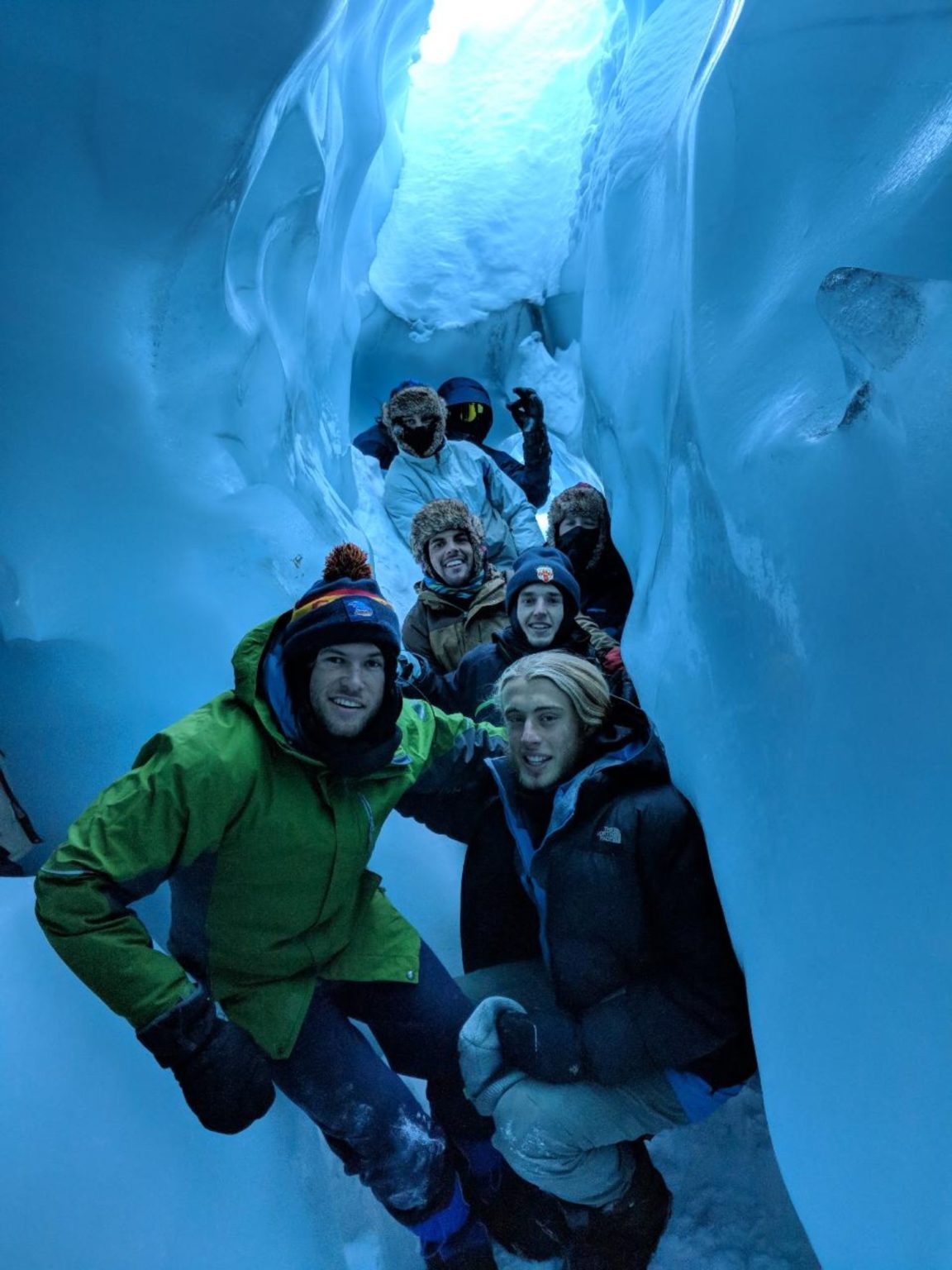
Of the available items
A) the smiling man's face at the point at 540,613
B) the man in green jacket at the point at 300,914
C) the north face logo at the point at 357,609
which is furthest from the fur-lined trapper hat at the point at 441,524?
the north face logo at the point at 357,609

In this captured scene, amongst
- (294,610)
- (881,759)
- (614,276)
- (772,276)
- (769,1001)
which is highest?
(614,276)

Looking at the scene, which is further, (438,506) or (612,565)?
(612,565)

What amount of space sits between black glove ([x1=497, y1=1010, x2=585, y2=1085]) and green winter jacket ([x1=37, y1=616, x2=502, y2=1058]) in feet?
0.61

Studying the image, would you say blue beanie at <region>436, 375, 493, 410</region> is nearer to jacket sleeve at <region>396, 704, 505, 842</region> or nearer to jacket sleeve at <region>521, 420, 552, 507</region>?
jacket sleeve at <region>521, 420, 552, 507</region>

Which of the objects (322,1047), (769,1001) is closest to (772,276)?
(769,1001)

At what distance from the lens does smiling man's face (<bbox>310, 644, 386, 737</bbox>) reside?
1255 mm

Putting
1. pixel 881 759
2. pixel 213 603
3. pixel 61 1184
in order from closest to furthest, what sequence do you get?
1. pixel 881 759
2. pixel 61 1184
3. pixel 213 603

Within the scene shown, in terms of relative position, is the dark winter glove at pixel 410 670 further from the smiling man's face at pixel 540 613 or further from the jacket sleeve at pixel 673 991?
the jacket sleeve at pixel 673 991

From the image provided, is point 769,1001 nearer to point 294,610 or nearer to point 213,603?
point 294,610

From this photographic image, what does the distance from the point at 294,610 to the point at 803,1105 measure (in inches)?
38.3

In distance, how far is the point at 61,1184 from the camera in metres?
1.12

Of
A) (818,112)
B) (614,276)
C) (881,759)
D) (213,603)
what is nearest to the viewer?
(881,759)

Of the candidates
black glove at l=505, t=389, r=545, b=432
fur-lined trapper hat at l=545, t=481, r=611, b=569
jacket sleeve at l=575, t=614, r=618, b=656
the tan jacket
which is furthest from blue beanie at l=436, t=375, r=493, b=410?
jacket sleeve at l=575, t=614, r=618, b=656

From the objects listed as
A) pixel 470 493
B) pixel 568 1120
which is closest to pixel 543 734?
pixel 568 1120
